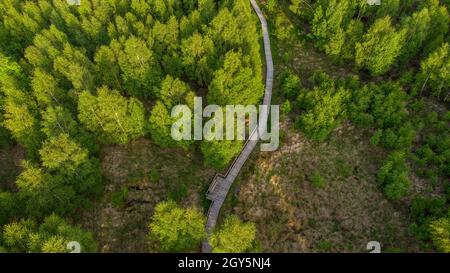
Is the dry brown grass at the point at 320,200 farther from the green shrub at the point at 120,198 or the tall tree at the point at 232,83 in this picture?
the green shrub at the point at 120,198

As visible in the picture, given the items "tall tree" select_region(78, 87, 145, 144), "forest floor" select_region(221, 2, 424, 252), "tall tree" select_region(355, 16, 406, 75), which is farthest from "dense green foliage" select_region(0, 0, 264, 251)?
"tall tree" select_region(355, 16, 406, 75)

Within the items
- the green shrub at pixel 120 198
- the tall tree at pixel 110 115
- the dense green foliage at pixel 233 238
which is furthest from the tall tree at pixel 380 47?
the green shrub at pixel 120 198

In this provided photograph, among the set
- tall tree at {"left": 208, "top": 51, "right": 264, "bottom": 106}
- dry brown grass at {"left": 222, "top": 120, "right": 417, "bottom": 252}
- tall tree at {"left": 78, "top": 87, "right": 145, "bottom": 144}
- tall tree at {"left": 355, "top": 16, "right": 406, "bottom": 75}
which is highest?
tall tree at {"left": 355, "top": 16, "right": 406, "bottom": 75}

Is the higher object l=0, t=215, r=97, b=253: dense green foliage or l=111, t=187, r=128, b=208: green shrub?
l=0, t=215, r=97, b=253: dense green foliage

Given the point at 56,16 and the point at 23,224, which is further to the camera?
the point at 56,16

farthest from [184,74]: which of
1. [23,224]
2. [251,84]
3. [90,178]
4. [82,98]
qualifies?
[23,224]

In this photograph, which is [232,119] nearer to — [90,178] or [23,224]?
[90,178]

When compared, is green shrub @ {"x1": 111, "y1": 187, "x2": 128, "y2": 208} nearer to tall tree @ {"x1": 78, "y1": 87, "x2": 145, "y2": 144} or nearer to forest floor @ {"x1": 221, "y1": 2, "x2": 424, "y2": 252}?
tall tree @ {"x1": 78, "y1": 87, "x2": 145, "y2": 144}
